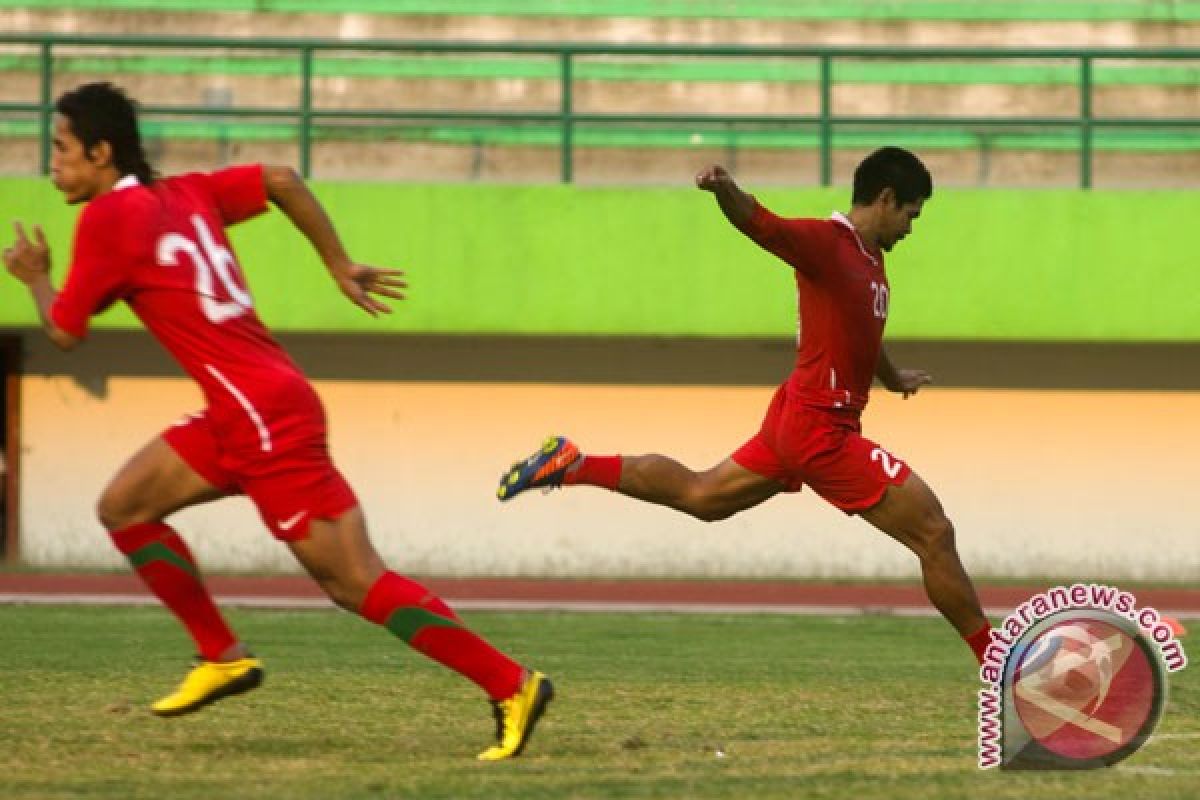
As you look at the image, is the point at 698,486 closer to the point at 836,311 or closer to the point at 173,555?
the point at 836,311

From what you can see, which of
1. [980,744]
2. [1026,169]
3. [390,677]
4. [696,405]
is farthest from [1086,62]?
[980,744]

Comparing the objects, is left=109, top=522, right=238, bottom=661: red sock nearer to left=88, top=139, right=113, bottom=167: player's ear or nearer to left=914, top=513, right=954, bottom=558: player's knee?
left=88, top=139, right=113, bottom=167: player's ear

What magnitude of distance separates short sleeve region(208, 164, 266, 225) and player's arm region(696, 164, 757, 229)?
6.10ft

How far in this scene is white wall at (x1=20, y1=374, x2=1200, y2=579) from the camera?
76.4 ft

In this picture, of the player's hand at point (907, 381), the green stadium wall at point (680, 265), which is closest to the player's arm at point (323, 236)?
the player's hand at point (907, 381)

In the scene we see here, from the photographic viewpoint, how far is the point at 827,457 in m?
10.4

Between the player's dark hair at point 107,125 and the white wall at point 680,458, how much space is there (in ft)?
48.8

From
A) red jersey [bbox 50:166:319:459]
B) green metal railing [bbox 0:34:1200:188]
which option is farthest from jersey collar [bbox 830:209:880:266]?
green metal railing [bbox 0:34:1200:188]

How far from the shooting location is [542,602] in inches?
773

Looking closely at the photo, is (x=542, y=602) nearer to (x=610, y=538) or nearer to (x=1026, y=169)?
(x=610, y=538)

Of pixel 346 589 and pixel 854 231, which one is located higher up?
pixel 854 231

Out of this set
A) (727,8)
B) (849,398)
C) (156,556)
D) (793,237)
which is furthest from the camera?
(727,8)

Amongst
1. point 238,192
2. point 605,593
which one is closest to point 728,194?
point 238,192

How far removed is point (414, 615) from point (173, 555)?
96 centimetres
